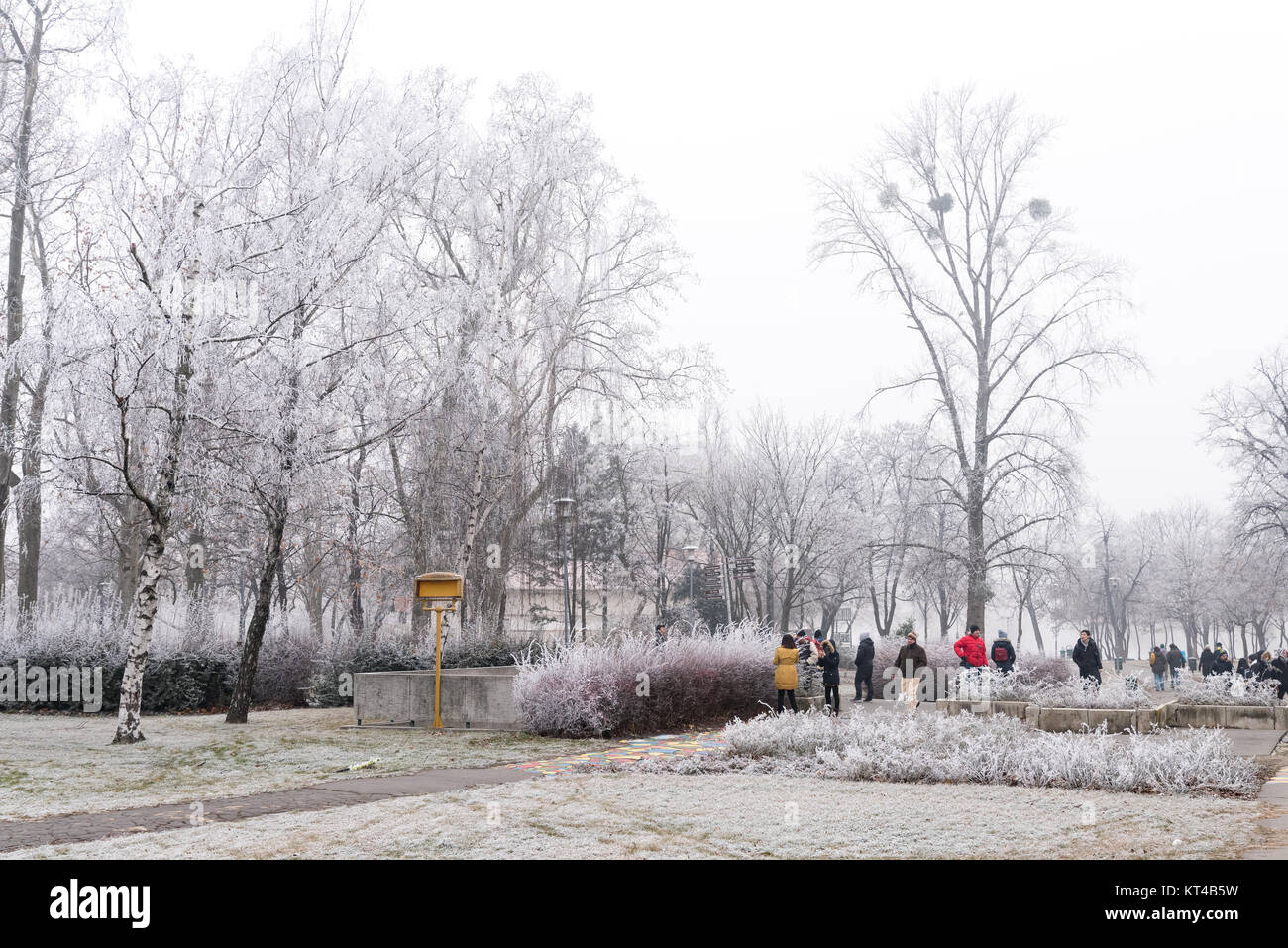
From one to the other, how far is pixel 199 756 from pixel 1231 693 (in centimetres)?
1607

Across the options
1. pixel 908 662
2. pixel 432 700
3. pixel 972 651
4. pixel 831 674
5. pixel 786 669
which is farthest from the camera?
pixel 908 662

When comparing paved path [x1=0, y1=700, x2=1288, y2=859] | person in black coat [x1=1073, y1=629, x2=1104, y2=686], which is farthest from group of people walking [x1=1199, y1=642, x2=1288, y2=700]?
paved path [x1=0, y1=700, x2=1288, y2=859]

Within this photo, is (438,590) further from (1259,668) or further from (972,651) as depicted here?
(1259,668)

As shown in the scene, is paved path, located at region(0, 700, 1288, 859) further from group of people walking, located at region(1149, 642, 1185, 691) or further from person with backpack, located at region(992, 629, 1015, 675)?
group of people walking, located at region(1149, 642, 1185, 691)

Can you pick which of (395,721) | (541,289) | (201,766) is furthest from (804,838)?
(541,289)

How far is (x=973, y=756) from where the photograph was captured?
10148 mm

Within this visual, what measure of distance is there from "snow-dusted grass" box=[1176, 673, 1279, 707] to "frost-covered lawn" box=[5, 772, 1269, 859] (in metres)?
9.75

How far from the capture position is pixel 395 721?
57.9 feet

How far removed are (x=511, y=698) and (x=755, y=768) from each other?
671cm

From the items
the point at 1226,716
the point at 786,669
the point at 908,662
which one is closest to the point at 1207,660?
the point at 908,662

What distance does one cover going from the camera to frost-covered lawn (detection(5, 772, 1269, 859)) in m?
6.46

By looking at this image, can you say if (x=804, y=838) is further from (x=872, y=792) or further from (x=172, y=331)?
(x=172, y=331)

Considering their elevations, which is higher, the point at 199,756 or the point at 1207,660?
the point at 199,756

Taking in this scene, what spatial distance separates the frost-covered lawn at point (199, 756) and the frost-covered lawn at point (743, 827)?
8.36 ft
